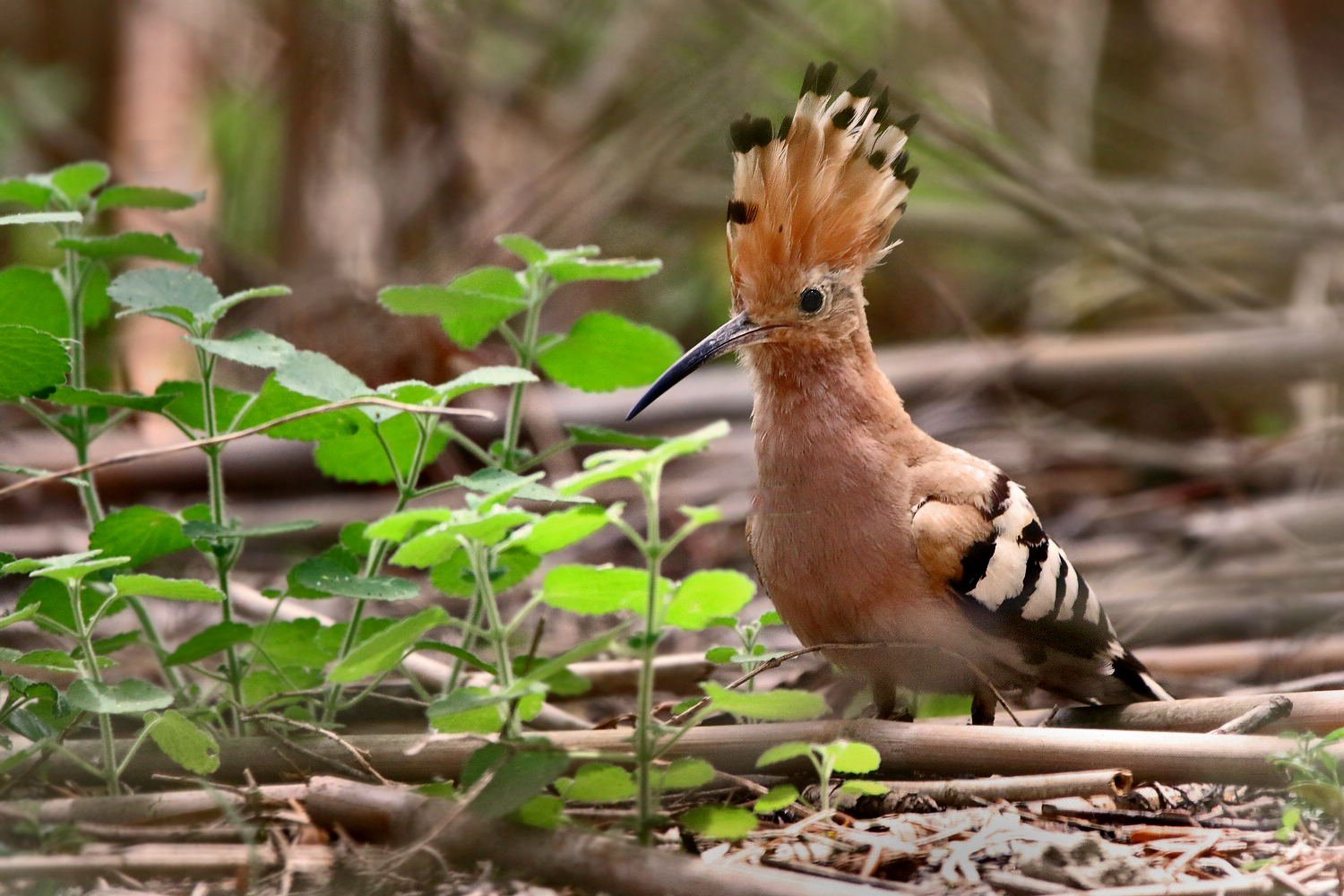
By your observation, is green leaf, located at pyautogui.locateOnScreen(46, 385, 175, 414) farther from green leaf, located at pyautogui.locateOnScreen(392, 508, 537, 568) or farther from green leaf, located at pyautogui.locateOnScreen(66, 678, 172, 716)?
green leaf, located at pyautogui.locateOnScreen(392, 508, 537, 568)

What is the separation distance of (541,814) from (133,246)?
1151mm

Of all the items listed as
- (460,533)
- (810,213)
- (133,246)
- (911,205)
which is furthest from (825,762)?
(911,205)

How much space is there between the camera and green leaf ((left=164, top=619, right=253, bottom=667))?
191 cm

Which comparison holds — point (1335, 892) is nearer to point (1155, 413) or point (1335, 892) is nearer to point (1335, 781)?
point (1335, 781)

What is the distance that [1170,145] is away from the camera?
6762mm

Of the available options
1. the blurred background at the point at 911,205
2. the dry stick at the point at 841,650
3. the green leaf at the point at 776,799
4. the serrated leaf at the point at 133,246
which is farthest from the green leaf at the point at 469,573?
the blurred background at the point at 911,205

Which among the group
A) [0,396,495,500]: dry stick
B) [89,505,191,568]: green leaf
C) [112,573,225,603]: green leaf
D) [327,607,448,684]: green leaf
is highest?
[0,396,495,500]: dry stick

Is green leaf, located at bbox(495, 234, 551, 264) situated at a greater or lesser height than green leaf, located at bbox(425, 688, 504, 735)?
greater

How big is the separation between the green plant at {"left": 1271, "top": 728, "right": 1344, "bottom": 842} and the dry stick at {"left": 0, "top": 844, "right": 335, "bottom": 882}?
1270 millimetres

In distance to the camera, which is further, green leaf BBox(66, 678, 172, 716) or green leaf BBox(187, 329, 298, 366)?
green leaf BBox(187, 329, 298, 366)

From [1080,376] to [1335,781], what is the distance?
2885mm

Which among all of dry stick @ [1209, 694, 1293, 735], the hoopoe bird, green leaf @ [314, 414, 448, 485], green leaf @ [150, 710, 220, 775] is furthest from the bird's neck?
green leaf @ [150, 710, 220, 775]

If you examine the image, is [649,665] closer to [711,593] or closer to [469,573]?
[711,593]

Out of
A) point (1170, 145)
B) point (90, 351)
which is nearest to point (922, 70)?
point (1170, 145)
